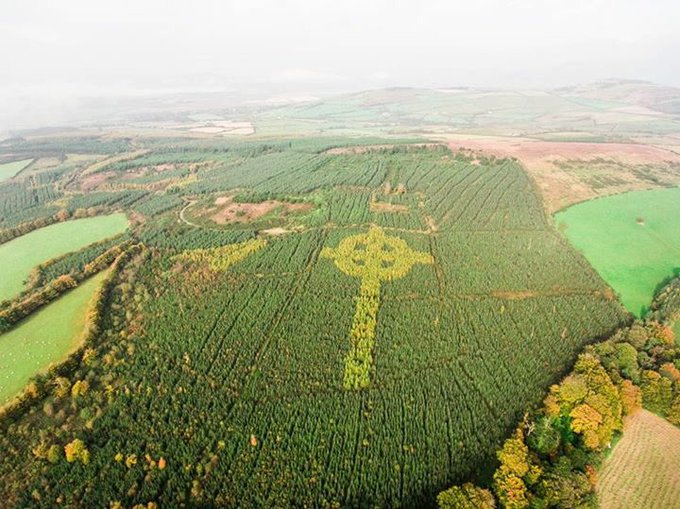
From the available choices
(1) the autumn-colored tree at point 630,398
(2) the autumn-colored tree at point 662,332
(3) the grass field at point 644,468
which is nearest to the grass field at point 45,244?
(3) the grass field at point 644,468

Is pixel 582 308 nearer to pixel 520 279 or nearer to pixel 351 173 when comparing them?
pixel 520 279

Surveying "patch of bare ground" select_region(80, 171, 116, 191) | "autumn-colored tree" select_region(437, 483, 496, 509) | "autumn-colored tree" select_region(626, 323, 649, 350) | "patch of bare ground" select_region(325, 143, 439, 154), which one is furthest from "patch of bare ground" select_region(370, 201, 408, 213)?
"patch of bare ground" select_region(80, 171, 116, 191)

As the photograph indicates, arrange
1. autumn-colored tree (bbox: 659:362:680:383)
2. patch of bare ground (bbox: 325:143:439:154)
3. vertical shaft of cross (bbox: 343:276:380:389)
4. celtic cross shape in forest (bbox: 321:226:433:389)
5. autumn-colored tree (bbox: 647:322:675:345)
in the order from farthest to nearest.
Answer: patch of bare ground (bbox: 325:143:439:154), autumn-colored tree (bbox: 647:322:675:345), celtic cross shape in forest (bbox: 321:226:433:389), vertical shaft of cross (bbox: 343:276:380:389), autumn-colored tree (bbox: 659:362:680:383)

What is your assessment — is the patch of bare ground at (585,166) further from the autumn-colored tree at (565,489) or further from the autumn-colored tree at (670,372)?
the autumn-colored tree at (565,489)

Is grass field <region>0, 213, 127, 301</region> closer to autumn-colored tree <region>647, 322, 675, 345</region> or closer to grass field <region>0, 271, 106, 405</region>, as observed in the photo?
grass field <region>0, 271, 106, 405</region>


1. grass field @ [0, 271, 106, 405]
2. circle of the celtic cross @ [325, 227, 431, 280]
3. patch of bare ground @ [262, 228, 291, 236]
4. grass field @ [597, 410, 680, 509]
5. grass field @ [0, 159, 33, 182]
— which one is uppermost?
grass field @ [0, 159, 33, 182]

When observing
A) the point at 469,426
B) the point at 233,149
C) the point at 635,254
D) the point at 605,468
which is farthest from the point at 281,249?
the point at 233,149
